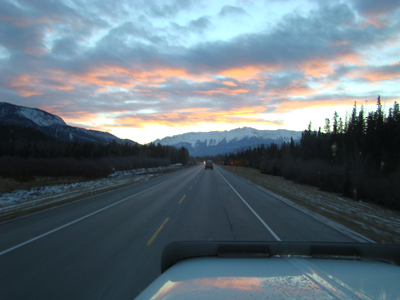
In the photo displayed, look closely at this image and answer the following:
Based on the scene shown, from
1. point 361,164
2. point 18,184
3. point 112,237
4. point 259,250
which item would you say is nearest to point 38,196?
point 18,184

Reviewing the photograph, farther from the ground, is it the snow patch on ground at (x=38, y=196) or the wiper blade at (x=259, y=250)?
the wiper blade at (x=259, y=250)

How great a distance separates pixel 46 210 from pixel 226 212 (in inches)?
325

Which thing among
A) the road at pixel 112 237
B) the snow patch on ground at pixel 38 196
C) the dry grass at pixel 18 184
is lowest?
the dry grass at pixel 18 184

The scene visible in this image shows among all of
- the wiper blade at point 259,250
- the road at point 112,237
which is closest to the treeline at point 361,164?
the road at point 112,237

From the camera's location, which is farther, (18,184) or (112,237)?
(18,184)

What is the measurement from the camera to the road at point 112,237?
→ 4062 millimetres

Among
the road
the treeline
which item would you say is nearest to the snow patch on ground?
the road

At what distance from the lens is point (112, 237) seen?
22.1 ft

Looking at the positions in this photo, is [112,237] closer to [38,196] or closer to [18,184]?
[38,196]

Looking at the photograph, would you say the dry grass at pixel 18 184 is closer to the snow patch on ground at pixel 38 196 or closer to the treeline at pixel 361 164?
the snow patch on ground at pixel 38 196

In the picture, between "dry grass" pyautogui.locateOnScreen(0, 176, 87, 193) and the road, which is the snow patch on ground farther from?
the road

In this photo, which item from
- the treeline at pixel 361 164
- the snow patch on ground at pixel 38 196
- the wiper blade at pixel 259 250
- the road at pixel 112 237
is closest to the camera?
the wiper blade at pixel 259 250

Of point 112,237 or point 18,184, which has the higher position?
point 112,237

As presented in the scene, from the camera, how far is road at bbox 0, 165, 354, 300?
13.3 ft
